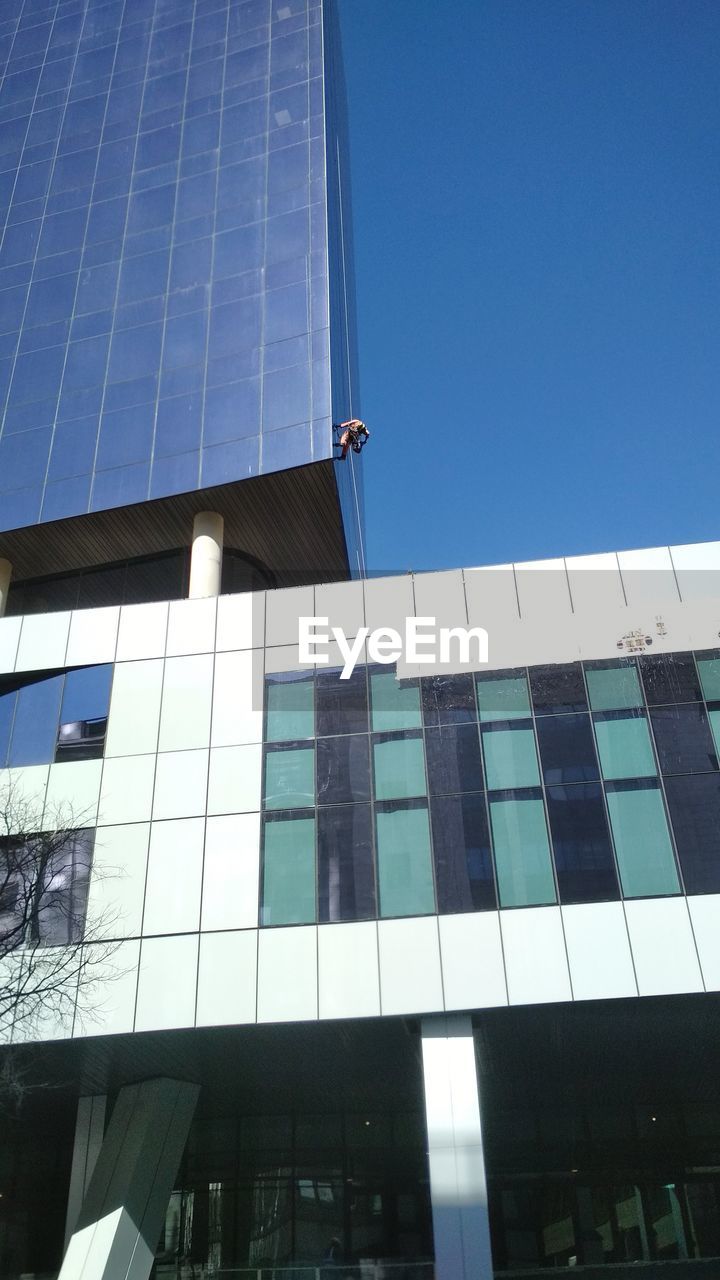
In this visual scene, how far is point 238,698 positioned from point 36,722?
570 centimetres

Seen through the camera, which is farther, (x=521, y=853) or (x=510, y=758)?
(x=510, y=758)

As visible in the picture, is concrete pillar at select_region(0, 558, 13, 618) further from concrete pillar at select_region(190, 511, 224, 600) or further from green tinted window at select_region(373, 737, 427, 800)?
green tinted window at select_region(373, 737, 427, 800)

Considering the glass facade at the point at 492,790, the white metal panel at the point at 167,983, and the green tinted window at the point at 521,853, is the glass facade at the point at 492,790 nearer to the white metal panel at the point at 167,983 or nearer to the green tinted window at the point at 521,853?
the green tinted window at the point at 521,853

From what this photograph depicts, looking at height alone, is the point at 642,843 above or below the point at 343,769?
below

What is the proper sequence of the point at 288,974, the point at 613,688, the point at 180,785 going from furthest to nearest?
the point at 180,785, the point at 613,688, the point at 288,974

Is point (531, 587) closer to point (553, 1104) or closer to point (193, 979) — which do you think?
point (193, 979)

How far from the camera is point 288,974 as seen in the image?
797 inches

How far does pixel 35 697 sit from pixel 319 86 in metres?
26.8

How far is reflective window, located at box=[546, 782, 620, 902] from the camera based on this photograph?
20.1 m

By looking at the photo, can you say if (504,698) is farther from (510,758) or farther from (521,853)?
(521,853)

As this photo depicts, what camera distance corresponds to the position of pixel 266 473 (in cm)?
2966

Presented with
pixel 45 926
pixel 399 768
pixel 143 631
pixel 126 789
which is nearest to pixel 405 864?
pixel 399 768

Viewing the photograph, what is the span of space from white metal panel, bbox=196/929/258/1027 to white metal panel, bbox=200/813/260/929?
34 centimetres

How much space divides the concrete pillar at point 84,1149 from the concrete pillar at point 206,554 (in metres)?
14.5
